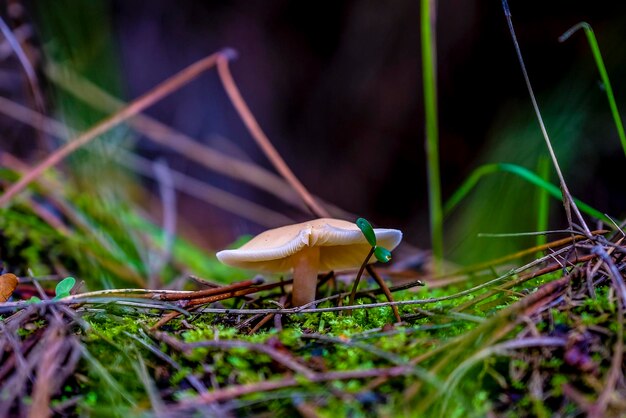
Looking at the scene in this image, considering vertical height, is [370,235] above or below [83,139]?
below

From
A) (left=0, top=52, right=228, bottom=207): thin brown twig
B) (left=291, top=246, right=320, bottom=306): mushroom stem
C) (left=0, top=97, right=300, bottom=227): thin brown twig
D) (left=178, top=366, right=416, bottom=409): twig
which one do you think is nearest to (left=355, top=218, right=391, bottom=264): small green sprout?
(left=291, top=246, right=320, bottom=306): mushroom stem

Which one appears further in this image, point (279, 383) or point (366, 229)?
point (366, 229)

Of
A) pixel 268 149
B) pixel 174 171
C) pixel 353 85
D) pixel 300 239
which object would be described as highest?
pixel 353 85

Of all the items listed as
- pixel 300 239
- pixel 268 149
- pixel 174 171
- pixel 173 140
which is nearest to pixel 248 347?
pixel 300 239

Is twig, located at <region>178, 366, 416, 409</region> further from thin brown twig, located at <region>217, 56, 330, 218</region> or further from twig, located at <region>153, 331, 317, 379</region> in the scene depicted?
thin brown twig, located at <region>217, 56, 330, 218</region>

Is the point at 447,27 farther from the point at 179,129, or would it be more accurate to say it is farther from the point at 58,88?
the point at 58,88

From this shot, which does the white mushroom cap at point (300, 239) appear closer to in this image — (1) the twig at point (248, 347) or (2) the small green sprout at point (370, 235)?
(2) the small green sprout at point (370, 235)

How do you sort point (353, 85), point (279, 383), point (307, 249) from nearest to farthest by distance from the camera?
1. point (279, 383)
2. point (307, 249)
3. point (353, 85)

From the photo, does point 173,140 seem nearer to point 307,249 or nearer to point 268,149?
point 268,149
